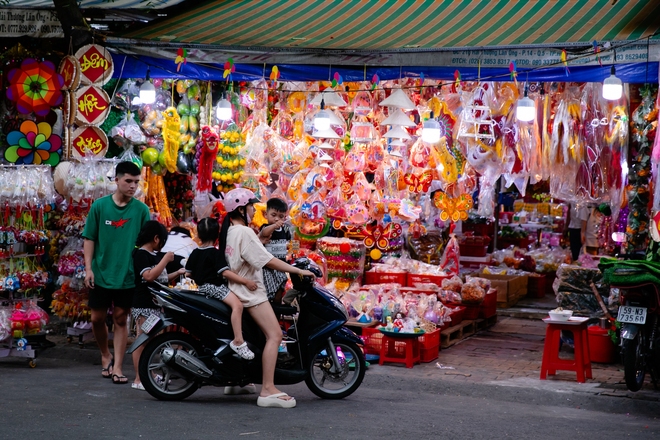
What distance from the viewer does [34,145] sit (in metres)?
8.44

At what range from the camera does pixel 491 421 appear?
6211mm

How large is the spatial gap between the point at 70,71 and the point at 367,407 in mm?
4226

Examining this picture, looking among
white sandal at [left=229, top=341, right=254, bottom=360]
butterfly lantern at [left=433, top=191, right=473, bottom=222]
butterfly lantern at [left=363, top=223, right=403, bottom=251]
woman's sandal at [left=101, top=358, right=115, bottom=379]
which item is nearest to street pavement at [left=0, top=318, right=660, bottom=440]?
woman's sandal at [left=101, top=358, right=115, bottom=379]

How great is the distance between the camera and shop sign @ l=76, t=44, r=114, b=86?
8352 mm

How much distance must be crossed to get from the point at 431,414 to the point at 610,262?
215 cm

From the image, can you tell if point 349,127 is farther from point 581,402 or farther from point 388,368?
point 581,402

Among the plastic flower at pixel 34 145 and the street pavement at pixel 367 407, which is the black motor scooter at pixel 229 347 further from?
the plastic flower at pixel 34 145

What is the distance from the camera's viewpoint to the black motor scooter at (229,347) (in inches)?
251

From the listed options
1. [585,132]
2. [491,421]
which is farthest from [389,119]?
[491,421]

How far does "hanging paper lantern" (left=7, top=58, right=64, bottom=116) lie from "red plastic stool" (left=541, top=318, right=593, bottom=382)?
4.93 metres

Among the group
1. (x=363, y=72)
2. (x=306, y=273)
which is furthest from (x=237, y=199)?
(x=363, y=72)

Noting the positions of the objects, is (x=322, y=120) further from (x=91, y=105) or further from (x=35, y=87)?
(x=35, y=87)

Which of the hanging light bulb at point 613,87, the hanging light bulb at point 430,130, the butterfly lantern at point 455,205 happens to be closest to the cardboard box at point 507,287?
the butterfly lantern at point 455,205

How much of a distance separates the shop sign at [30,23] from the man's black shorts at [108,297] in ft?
8.74
